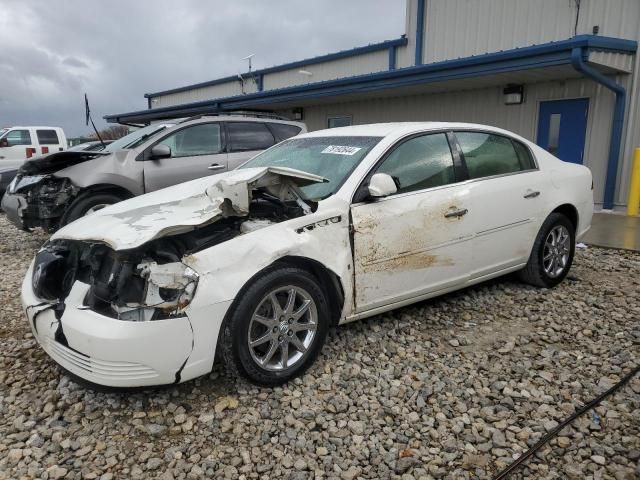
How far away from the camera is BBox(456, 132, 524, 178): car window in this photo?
166 inches

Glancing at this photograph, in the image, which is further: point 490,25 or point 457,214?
point 490,25

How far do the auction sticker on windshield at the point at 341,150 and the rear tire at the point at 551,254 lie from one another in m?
2.03

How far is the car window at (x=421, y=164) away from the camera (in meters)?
3.76

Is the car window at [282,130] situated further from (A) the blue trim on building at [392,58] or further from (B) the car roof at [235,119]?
(A) the blue trim on building at [392,58]

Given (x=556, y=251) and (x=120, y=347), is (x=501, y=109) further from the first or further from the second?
(x=120, y=347)

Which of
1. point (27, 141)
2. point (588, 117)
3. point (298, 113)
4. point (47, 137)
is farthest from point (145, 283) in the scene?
point (47, 137)

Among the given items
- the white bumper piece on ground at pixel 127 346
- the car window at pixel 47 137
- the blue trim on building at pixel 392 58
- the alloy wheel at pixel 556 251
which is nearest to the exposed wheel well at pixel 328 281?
the white bumper piece on ground at pixel 127 346

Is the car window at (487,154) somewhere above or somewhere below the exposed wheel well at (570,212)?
above

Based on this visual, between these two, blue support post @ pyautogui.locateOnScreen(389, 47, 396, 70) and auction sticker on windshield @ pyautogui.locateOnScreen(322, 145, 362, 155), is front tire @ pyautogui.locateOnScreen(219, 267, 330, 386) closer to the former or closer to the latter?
auction sticker on windshield @ pyautogui.locateOnScreen(322, 145, 362, 155)

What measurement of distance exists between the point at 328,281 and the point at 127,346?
4.27ft

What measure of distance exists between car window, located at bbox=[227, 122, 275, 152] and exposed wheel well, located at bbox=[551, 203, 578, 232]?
437 cm

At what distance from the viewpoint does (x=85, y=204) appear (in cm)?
629

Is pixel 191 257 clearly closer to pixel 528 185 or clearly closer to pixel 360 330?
pixel 360 330

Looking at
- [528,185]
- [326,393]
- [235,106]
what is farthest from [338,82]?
[326,393]
